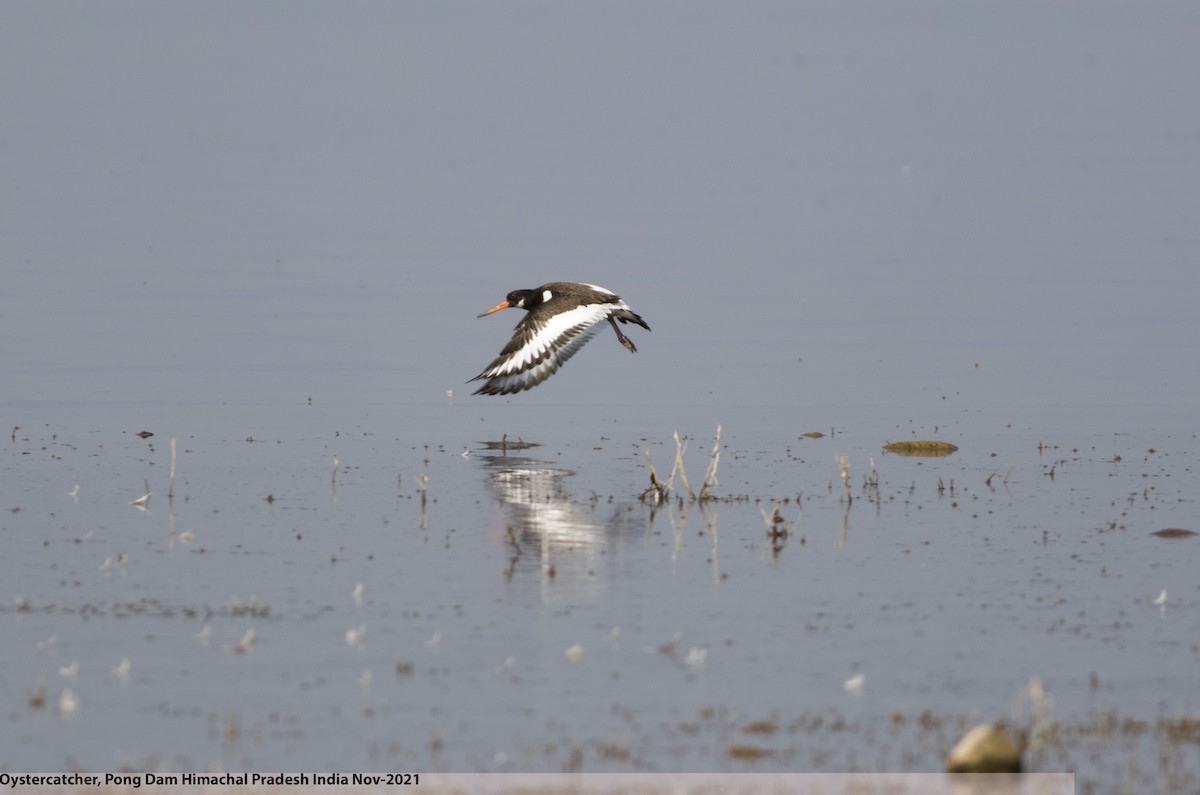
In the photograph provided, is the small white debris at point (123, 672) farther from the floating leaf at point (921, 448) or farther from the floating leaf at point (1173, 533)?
the floating leaf at point (921, 448)

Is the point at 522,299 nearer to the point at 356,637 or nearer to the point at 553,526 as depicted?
the point at 553,526

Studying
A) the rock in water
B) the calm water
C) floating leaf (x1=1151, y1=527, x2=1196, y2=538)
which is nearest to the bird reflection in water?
the calm water

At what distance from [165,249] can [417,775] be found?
79.7ft

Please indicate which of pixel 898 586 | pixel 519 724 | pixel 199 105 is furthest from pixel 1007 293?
pixel 199 105

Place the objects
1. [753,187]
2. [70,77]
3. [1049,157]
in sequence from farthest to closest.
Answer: [70,77], [1049,157], [753,187]

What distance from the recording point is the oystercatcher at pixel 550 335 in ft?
55.8

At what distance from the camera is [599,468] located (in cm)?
1575

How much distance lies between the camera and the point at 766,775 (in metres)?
8.18

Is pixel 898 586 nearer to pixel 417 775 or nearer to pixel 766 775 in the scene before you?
pixel 766 775

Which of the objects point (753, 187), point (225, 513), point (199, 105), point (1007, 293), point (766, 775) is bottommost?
point (766, 775)

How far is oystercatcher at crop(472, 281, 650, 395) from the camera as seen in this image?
55.8 ft

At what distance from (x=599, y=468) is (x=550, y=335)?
2.00m

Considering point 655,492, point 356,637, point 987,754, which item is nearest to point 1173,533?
point 655,492

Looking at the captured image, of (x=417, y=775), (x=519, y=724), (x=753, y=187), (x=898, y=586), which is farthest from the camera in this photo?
(x=753, y=187)
